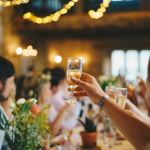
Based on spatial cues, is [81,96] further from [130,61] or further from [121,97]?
[130,61]

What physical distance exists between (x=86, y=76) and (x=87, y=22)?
527 cm

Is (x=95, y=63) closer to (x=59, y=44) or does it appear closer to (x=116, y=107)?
(x=59, y=44)

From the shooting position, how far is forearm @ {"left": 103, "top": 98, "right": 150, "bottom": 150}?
861mm

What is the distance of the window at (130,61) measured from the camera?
820cm

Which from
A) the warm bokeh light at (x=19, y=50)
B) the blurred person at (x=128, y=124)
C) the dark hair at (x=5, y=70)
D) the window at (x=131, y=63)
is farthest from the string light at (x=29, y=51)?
the blurred person at (x=128, y=124)

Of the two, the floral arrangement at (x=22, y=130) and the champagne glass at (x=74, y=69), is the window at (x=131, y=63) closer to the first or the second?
the champagne glass at (x=74, y=69)

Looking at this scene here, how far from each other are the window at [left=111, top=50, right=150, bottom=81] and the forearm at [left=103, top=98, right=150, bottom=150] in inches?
294

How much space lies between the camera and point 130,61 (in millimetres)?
8305

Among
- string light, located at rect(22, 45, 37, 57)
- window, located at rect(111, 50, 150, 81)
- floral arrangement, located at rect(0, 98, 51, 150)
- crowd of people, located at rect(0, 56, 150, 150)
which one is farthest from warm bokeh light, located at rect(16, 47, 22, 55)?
floral arrangement, located at rect(0, 98, 51, 150)

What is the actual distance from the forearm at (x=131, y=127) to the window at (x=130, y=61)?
7461 mm

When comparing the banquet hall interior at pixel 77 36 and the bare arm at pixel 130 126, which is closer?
the bare arm at pixel 130 126

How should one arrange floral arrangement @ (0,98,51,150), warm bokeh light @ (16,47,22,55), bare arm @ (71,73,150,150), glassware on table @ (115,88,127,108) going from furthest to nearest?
warm bokeh light @ (16,47,22,55) < glassware on table @ (115,88,127,108) < floral arrangement @ (0,98,51,150) < bare arm @ (71,73,150,150)

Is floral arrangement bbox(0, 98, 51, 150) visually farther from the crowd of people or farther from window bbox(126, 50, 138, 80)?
window bbox(126, 50, 138, 80)

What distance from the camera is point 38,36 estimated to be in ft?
26.7
